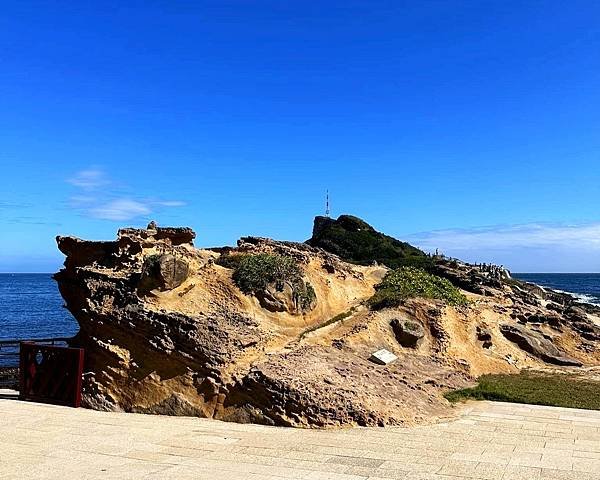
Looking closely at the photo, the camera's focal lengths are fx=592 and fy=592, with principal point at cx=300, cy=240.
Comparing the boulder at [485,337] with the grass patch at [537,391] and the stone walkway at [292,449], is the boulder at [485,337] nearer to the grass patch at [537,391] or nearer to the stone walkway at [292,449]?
the grass patch at [537,391]

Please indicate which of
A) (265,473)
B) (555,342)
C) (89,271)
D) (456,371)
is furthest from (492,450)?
(555,342)

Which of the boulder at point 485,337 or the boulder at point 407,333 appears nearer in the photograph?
the boulder at point 407,333

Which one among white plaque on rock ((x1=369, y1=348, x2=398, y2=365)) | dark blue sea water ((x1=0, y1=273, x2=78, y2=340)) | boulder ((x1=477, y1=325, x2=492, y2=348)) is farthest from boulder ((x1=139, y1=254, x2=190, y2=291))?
dark blue sea water ((x1=0, y1=273, x2=78, y2=340))

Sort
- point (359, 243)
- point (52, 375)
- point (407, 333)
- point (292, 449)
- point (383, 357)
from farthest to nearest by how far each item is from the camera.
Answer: point (359, 243) < point (407, 333) < point (383, 357) < point (52, 375) < point (292, 449)

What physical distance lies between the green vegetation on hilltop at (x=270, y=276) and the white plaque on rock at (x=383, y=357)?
304 cm

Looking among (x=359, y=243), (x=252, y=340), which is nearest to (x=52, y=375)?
A: (x=252, y=340)

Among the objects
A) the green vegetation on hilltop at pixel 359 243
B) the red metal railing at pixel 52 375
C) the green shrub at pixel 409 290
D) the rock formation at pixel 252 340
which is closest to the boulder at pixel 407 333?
the rock formation at pixel 252 340

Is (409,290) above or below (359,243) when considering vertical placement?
below

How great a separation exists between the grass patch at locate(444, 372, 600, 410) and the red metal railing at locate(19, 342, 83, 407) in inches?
394

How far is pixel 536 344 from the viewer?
23844mm

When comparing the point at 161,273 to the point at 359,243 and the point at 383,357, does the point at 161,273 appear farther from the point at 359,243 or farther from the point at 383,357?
the point at 359,243

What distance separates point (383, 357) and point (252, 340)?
413 cm

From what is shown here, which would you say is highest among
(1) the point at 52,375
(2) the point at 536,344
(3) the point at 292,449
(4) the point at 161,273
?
(4) the point at 161,273

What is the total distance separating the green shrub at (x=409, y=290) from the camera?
72.9 feet
